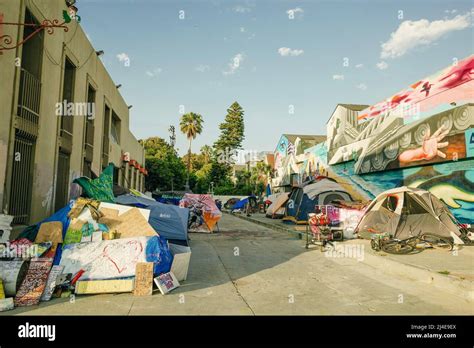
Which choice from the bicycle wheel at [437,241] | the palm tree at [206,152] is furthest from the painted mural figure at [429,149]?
the palm tree at [206,152]

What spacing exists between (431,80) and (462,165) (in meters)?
4.86

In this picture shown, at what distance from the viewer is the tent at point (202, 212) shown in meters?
17.0

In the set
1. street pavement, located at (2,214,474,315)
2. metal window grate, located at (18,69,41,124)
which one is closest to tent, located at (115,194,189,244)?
street pavement, located at (2,214,474,315)

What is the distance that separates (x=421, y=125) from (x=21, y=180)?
1743cm

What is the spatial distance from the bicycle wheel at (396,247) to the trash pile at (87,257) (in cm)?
614

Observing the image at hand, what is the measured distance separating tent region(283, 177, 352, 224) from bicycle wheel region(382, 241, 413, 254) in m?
9.99

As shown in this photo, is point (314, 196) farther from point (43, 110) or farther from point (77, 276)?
point (77, 276)

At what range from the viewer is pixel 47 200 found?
10.0 metres

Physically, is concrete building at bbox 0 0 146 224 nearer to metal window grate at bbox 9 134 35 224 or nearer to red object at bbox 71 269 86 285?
metal window grate at bbox 9 134 35 224

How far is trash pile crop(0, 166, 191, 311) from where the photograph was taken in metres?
5.29

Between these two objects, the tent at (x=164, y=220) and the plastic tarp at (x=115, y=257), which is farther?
the tent at (x=164, y=220)

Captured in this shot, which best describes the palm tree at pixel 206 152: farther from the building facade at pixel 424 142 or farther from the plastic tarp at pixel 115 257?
the plastic tarp at pixel 115 257
